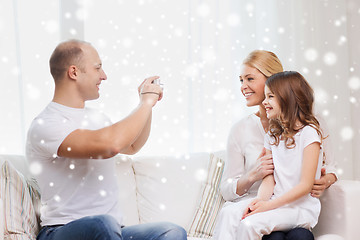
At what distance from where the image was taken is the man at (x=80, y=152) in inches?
56.5

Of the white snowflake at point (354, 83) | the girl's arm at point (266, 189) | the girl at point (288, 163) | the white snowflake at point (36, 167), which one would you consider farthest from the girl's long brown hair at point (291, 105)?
the white snowflake at point (354, 83)

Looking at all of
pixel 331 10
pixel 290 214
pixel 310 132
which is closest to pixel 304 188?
pixel 290 214

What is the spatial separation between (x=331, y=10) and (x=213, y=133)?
1.11 metres

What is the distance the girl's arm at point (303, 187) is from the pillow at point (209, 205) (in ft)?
1.45

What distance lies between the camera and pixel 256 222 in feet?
5.16

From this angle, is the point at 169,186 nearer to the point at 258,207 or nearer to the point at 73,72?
the point at 258,207

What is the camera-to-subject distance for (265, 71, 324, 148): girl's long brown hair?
5.76 feet

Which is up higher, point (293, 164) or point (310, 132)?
point (310, 132)

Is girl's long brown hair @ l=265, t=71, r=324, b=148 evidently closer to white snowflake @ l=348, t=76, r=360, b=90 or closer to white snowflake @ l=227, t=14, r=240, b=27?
white snowflake @ l=227, t=14, r=240, b=27

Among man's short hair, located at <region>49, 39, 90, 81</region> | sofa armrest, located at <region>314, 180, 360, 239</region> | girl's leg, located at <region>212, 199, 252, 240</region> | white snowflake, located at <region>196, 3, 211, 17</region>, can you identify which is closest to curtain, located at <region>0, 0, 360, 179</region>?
white snowflake, located at <region>196, 3, 211, 17</region>

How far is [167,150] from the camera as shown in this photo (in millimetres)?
2490

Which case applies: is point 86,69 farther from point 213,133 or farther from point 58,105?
point 213,133

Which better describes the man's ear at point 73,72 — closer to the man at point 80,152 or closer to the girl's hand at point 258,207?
the man at point 80,152

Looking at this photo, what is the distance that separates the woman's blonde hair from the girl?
18cm
